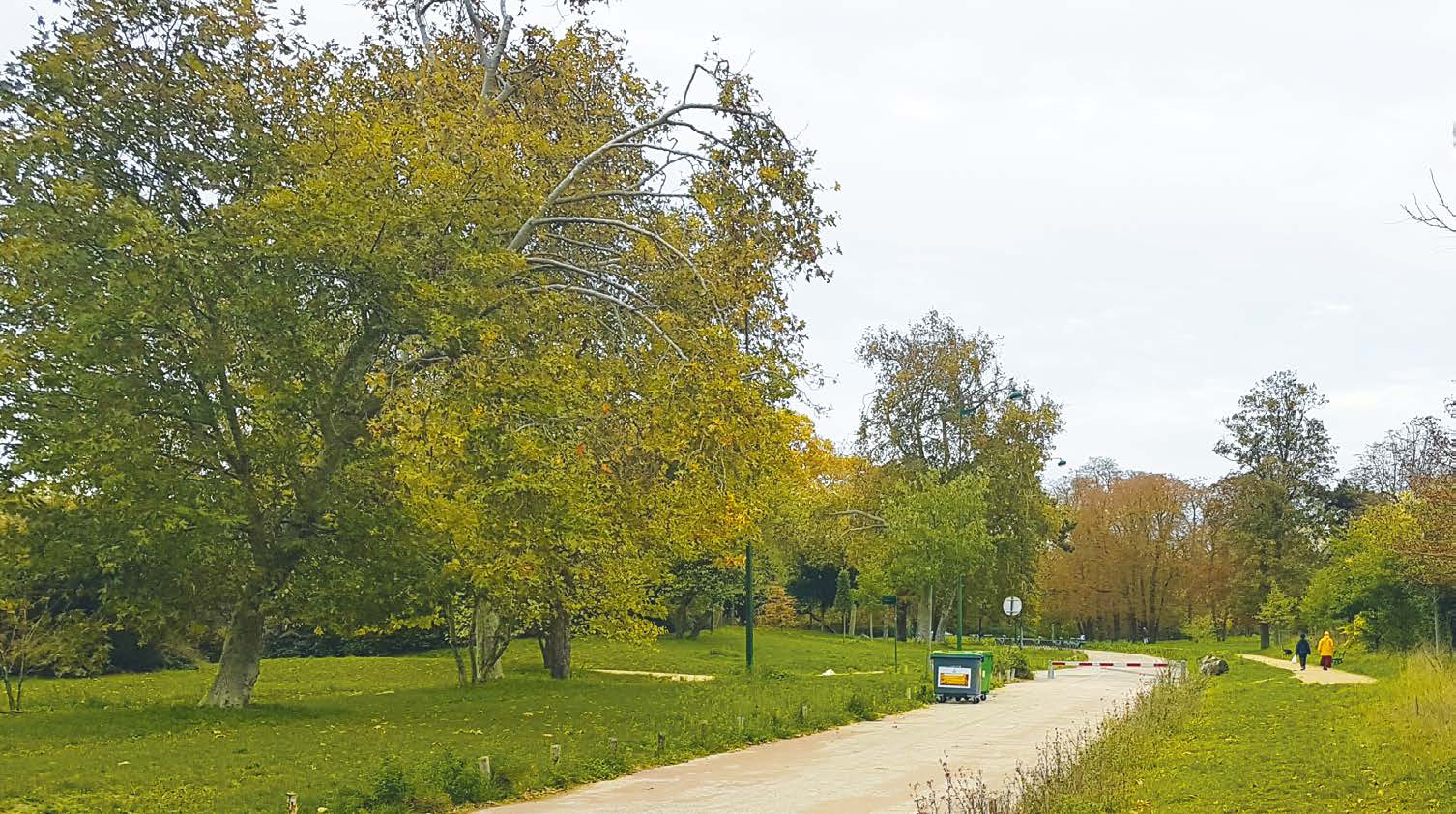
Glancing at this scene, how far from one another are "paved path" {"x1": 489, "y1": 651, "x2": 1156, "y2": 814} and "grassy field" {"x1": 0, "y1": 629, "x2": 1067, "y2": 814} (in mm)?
650

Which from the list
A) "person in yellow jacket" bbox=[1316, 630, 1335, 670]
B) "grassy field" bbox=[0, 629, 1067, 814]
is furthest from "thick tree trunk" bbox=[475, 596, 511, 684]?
"person in yellow jacket" bbox=[1316, 630, 1335, 670]

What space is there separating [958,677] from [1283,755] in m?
13.8

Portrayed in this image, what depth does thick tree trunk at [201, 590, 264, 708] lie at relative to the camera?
1898 cm

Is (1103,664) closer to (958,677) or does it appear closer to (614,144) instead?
(958,677)

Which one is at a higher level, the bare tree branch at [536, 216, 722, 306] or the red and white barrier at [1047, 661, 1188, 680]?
the bare tree branch at [536, 216, 722, 306]

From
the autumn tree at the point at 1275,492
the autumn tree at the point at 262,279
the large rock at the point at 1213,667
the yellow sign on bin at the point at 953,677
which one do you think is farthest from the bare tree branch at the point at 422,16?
the autumn tree at the point at 1275,492

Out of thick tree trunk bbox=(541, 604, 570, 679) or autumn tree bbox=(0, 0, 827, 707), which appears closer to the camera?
autumn tree bbox=(0, 0, 827, 707)

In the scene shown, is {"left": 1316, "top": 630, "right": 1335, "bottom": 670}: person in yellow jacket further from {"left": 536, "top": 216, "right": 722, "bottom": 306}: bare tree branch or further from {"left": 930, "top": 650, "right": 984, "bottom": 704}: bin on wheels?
{"left": 536, "top": 216, "right": 722, "bottom": 306}: bare tree branch

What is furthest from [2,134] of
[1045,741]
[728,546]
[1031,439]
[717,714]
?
[1031,439]

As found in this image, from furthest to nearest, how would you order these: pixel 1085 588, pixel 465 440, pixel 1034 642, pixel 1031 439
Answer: pixel 1085 588
pixel 1034 642
pixel 1031 439
pixel 465 440

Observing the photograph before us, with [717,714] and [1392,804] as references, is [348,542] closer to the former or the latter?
[717,714]

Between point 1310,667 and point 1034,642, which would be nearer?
point 1310,667

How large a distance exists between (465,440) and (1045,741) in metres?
9.85

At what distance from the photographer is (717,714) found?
777 inches
